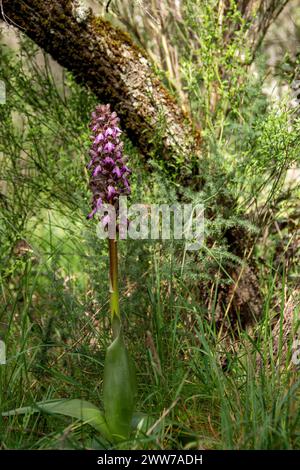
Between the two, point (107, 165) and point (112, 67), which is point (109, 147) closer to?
point (107, 165)

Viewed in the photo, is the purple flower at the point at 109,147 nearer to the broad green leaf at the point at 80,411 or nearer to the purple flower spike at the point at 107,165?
the purple flower spike at the point at 107,165

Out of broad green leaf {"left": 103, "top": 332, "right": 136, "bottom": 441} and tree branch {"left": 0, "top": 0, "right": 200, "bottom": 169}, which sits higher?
tree branch {"left": 0, "top": 0, "right": 200, "bottom": 169}

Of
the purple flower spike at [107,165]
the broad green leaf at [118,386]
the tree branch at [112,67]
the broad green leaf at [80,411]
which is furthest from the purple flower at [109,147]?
the tree branch at [112,67]

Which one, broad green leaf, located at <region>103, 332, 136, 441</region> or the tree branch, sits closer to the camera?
broad green leaf, located at <region>103, 332, 136, 441</region>

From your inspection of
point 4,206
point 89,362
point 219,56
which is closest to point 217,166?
point 219,56

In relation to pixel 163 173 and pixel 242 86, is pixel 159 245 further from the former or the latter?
pixel 242 86

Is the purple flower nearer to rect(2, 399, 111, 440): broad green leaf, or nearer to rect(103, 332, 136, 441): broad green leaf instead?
rect(103, 332, 136, 441): broad green leaf

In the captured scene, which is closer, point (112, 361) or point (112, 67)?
point (112, 361)

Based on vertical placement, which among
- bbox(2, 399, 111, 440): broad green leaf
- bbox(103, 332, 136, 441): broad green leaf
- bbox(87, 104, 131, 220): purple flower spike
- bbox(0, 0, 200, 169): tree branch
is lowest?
bbox(2, 399, 111, 440): broad green leaf

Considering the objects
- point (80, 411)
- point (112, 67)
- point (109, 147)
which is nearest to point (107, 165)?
point (109, 147)

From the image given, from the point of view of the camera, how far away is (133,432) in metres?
2.15

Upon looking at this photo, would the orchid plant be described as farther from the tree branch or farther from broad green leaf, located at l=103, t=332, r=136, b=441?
the tree branch

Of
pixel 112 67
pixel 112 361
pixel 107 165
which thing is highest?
pixel 112 67

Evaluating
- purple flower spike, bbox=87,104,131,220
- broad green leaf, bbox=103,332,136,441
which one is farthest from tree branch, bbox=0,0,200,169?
broad green leaf, bbox=103,332,136,441
